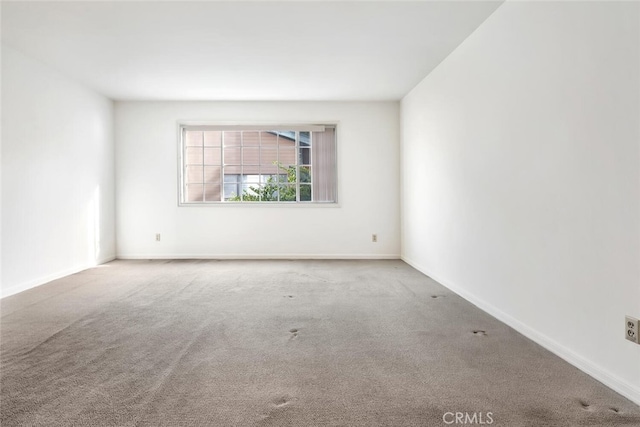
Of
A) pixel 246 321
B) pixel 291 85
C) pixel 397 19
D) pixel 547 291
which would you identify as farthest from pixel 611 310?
pixel 291 85

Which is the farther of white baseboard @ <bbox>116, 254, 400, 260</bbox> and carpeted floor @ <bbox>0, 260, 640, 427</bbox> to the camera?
white baseboard @ <bbox>116, 254, 400, 260</bbox>

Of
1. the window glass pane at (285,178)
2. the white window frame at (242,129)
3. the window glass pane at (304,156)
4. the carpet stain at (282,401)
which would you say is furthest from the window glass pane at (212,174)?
the carpet stain at (282,401)

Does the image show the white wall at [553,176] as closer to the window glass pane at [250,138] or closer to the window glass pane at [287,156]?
the window glass pane at [287,156]

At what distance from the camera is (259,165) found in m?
6.07

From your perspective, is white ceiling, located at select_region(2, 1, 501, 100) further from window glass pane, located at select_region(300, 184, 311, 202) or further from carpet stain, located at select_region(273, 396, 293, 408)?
carpet stain, located at select_region(273, 396, 293, 408)

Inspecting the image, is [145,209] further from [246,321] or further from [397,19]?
[397,19]

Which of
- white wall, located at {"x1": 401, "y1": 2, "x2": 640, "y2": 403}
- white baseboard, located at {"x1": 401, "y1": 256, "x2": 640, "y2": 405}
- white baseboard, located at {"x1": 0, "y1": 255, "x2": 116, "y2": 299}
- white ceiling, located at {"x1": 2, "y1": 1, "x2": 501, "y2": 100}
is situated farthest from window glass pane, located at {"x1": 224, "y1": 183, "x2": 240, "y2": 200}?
white baseboard, located at {"x1": 401, "y1": 256, "x2": 640, "y2": 405}

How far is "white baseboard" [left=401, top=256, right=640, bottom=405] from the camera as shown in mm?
1684

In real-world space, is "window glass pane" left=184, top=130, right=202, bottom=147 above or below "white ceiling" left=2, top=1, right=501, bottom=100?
below

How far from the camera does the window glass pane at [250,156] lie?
20.1 ft

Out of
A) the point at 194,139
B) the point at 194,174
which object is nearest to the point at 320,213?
the point at 194,174

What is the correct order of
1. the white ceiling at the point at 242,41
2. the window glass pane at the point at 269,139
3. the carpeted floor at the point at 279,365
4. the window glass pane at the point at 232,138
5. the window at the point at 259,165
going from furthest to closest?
the window glass pane at the point at 232,138
the window glass pane at the point at 269,139
the window at the point at 259,165
the white ceiling at the point at 242,41
the carpeted floor at the point at 279,365

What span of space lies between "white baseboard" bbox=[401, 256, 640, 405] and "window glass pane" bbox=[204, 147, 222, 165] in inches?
174

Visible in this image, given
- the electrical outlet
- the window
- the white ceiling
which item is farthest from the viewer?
the window
